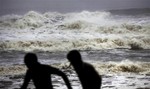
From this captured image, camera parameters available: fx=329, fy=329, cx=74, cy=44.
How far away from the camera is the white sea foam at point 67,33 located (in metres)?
16.8

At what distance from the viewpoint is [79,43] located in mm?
17422

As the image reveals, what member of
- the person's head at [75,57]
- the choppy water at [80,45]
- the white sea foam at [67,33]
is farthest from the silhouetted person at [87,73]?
the white sea foam at [67,33]

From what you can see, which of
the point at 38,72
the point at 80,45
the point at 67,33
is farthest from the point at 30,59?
the point at 67,33

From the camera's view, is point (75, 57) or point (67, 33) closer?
point (75, 57)

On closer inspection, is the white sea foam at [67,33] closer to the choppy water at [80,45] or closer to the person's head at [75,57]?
the choppy water at [80,45]

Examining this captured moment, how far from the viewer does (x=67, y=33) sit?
69.9ft

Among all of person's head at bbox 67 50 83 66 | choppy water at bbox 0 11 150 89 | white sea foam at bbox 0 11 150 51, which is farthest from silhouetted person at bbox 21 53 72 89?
white sea foam at bbox 0 11 150 51

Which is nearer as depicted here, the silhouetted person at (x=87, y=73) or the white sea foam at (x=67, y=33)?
the silhouetted person at (x=87, y=73)

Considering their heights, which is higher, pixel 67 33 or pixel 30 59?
pixel 30 59

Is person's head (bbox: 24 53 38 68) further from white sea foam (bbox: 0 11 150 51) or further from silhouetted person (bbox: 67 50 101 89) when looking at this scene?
white sea foam (bbox: 0 11 150 51)

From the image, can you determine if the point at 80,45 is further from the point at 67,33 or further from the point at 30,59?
the point at 30,59

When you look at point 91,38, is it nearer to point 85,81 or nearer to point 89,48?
point 89,48

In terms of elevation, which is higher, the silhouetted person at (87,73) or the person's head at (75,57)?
the person's head at (75,57)

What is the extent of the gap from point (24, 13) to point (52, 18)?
3.46 metres
